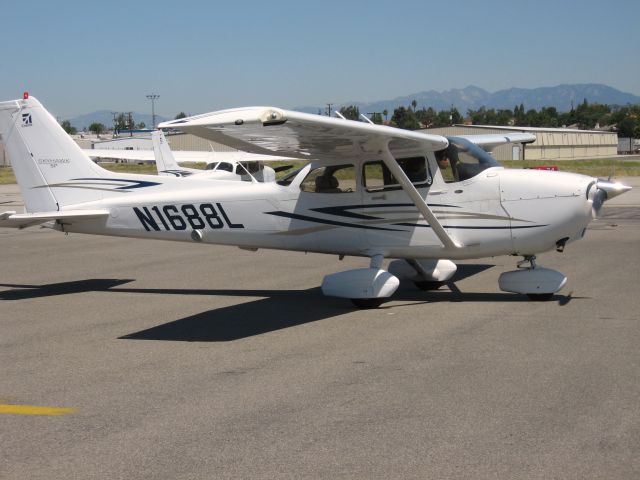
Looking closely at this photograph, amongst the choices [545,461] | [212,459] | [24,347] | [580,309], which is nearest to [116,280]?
[24,347]

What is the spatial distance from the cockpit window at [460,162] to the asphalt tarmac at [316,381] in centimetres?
159

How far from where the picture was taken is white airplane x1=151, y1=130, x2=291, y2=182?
27.9m

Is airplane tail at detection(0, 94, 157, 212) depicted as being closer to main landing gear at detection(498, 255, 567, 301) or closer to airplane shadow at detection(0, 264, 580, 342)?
airplane shadow at detection(0, 264, 580, 342)

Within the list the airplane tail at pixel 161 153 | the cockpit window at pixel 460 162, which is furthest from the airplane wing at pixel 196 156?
Result: the cockpit window at pixel 460 162

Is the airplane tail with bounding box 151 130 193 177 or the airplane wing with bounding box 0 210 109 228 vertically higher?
the airplane tail with bounding box 151 130 193 177

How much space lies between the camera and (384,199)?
10242 mm

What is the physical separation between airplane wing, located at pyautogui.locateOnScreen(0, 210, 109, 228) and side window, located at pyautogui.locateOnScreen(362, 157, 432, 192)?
3933 mm

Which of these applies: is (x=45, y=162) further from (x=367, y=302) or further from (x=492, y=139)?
(x=492, y=139)

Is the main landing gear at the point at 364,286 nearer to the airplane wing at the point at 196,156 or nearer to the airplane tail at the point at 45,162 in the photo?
the airplane tail at the point at 45,162

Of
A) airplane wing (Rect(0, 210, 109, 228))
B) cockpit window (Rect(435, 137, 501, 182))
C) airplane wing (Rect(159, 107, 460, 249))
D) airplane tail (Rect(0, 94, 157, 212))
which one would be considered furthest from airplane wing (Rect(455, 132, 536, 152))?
airplane wing (Rect(0, 210, 109, 228))

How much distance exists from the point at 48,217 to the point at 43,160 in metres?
1.19

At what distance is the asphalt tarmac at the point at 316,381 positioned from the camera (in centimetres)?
480

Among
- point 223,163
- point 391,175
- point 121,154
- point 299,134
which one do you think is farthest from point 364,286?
point 121,154

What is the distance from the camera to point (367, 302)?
984 centimetres
